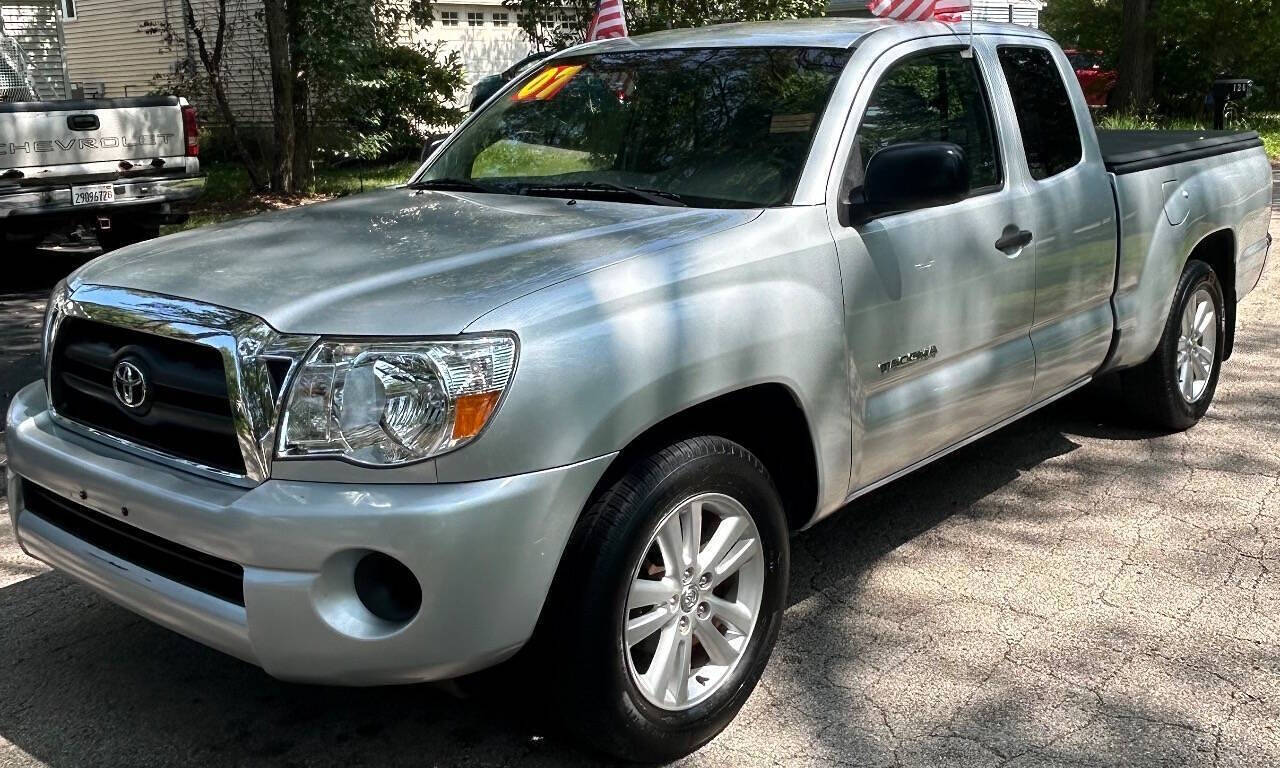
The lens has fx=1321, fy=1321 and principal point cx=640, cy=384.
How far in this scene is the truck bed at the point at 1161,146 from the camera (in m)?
5.25

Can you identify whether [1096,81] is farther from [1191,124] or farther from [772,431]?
[772,431]

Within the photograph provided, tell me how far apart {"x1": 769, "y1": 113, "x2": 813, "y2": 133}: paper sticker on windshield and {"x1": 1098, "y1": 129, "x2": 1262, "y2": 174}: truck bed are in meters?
1.74

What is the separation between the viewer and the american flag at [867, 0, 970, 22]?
604 centimetres

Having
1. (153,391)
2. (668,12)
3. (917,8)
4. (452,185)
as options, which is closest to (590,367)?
(153,391)

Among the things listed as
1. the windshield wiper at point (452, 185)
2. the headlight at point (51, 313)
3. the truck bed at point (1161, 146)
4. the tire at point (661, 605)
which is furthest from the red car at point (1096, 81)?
the headlight at point (51, 313)

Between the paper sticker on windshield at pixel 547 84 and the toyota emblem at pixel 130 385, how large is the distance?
2.08 meters

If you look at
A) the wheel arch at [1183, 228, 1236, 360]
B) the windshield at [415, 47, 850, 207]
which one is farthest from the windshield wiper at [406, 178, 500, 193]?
the wheel arch at [1183, 228, 1236, 360]

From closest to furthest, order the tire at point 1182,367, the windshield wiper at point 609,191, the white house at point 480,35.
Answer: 1. the windshield wiper at point 609,191
2. the tire at point 1182,367
3. the white house at point 480,35

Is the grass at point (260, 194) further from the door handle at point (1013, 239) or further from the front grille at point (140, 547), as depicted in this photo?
the front grille at point (140, 547)

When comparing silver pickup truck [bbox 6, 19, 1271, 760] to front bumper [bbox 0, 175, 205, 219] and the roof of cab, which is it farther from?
front bumper [bbox 0, 175, 205, 219]

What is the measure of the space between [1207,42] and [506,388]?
24642 millimetres

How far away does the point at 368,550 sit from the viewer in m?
2.80

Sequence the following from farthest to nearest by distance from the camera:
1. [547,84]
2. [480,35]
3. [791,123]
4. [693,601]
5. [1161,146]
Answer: [480,35] < [1161,146] < [547,84] < [791,123] < [693,601]

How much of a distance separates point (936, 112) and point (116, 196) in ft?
26.4
